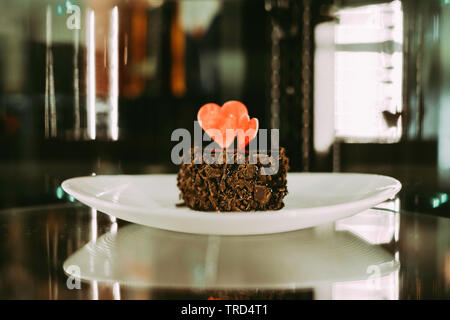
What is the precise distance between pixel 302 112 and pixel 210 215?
0.93m

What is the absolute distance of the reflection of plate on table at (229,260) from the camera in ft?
1.41

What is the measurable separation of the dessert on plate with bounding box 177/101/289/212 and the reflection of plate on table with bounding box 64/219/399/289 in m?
0.10

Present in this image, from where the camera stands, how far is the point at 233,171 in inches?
28.7

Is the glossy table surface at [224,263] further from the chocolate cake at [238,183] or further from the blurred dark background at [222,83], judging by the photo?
the blurred dark background at [222,83]

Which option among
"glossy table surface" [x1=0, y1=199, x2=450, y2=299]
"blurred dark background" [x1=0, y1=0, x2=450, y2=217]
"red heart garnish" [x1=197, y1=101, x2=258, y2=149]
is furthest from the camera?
"blurred dark background" [x1=0, y1=0, x2=450, y2=217]

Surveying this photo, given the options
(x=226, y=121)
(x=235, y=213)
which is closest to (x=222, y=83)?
(x=226, y=121)

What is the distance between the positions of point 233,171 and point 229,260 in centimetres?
25

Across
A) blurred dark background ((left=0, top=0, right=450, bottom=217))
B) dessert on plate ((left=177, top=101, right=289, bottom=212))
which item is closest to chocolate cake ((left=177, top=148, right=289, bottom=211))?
dessert on plate ((left=177, top=101, right=289, bottom=212))

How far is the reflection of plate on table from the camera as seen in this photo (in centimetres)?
43

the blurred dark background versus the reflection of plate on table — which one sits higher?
the blurred dark background

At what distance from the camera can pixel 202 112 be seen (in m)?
0.72

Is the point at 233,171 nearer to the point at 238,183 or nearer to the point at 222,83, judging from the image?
the point at 238,183

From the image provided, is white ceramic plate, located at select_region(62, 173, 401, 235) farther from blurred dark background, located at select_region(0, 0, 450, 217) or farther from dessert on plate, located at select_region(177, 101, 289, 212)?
blurred dark background, located at select_region(0, 0, 450, 217)

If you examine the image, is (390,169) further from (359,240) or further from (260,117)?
(359,240)
